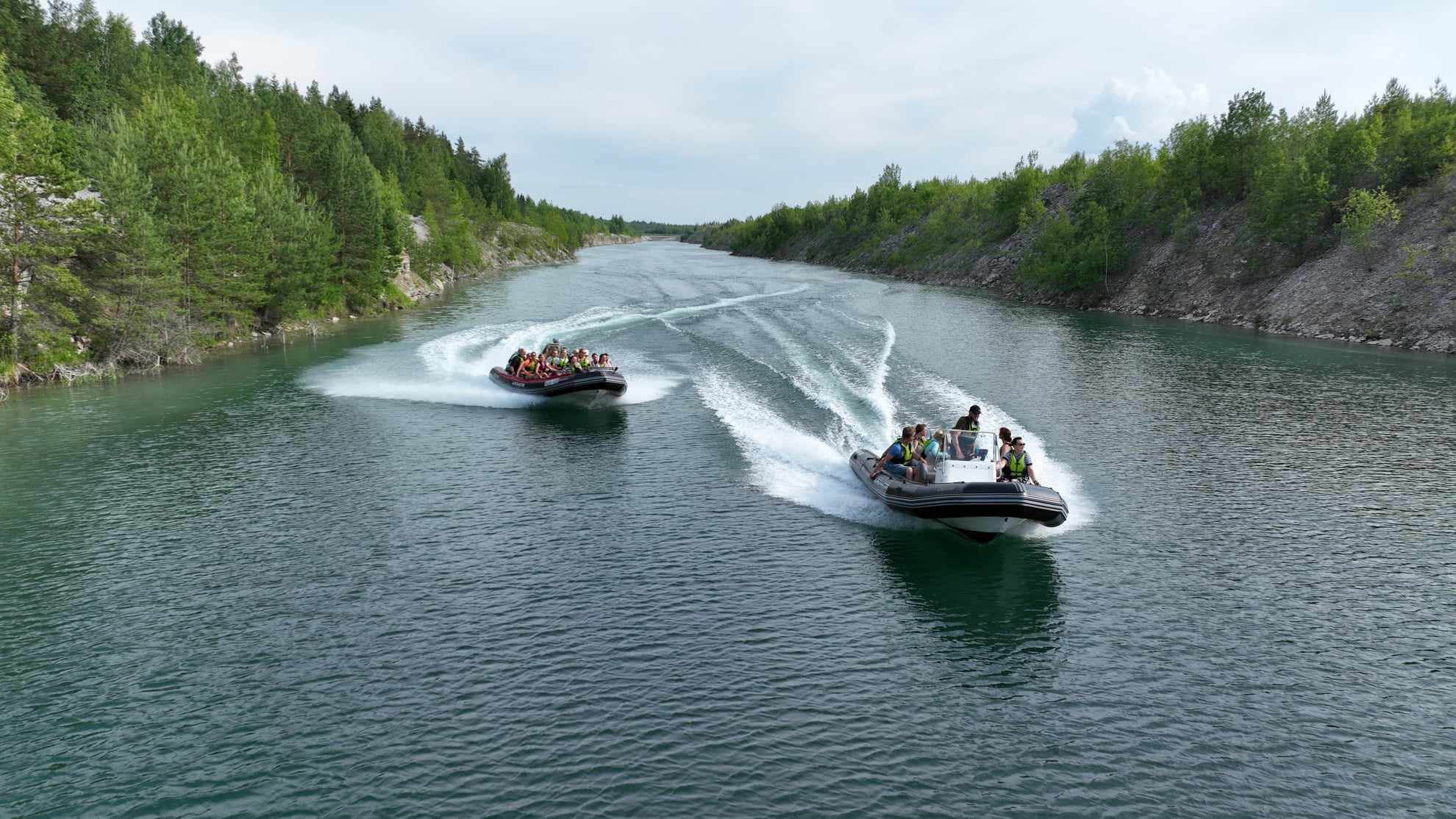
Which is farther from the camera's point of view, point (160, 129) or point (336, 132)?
point (336, 132)

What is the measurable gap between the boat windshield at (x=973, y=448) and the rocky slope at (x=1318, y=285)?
41.6m

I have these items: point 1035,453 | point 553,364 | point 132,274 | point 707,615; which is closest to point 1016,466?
point 1035,453

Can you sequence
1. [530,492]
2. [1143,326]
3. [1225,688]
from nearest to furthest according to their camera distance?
[1225,688]
[530,492]
[1143,326]

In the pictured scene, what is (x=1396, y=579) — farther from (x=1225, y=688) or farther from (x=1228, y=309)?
(x=1228, y=309)

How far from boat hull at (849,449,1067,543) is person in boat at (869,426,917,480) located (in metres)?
1.06

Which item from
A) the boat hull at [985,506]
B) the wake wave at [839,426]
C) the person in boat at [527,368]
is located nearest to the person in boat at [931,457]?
the boat hull at [985,506]

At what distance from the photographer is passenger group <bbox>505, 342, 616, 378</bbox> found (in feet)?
113

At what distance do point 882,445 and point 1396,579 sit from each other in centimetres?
1423

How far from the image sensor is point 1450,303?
154ft

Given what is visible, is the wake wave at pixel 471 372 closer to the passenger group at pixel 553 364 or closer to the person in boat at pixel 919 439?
the passenger group at pixel 553 364

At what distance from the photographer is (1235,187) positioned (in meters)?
70.6

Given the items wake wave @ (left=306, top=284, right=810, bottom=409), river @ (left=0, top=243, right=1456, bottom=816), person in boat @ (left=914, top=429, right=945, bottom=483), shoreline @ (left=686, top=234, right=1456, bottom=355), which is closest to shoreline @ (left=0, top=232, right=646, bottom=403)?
river @ (left=0, top=243, right=1456, bottom=816)

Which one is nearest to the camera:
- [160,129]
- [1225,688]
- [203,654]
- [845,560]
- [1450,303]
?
[1225,688]

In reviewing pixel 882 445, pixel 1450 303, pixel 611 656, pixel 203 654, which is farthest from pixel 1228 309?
pixel 203 654
